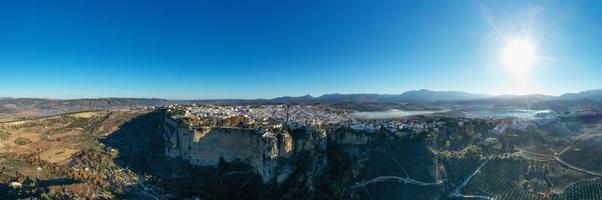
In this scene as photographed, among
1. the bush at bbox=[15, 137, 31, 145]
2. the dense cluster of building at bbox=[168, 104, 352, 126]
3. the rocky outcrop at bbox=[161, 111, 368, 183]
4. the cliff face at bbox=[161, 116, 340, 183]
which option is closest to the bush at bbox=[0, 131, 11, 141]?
the bush at bbox=[15, 137, 31, 145]

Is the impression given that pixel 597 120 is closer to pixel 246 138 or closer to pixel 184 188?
pixel 246 138

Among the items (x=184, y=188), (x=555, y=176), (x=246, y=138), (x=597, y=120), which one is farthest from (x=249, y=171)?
(x=597, y=120)

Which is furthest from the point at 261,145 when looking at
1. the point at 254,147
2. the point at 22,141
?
the point at 22,141

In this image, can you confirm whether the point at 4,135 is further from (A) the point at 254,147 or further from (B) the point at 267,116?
(A) the point at 254,147

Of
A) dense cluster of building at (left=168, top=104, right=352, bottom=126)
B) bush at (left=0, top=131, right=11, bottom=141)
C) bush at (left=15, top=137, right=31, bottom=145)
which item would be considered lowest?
bush at (left=15, top=137, right=31, bottom=145)

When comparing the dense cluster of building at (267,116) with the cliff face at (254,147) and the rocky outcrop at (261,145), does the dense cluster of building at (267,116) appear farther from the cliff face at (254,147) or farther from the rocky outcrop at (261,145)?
the cliff face at (254,147)

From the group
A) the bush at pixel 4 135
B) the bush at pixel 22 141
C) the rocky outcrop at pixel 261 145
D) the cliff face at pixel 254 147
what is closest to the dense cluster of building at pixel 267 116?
the rocky outcrop at pixel 261 145

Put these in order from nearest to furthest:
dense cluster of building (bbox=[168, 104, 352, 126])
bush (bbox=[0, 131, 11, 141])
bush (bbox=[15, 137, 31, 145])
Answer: bush (bbox=[0, 131, 11, 141]) → bush (bbox=[15, 137, 31, 145]) → dense cluster of building (bbox=[168, 104, 352, 126])

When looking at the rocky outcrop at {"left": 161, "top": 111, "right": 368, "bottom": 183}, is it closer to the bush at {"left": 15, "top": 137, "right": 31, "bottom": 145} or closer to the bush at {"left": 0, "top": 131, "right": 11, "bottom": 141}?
the bush at {"left": 15, "top": 137, "right": 31, "bottom": 145}
